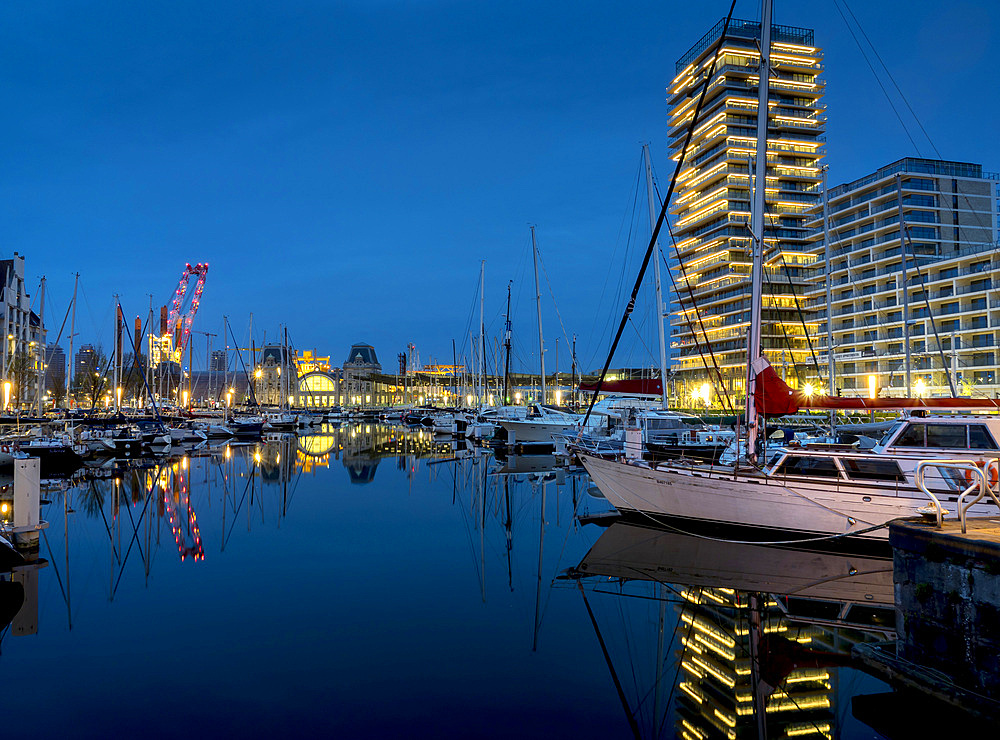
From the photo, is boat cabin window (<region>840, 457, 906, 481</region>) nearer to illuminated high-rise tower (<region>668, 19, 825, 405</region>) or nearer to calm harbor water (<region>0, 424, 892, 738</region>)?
calm harbor water (<region>0, 424, 892, 738</region>)

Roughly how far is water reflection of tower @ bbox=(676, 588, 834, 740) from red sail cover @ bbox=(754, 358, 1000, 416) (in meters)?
8.82

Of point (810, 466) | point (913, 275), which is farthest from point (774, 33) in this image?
point (810, 466)

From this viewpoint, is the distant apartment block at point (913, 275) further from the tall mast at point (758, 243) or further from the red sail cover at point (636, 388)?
the tall mast at point (758, 243)

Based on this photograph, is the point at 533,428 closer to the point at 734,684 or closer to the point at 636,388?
the point at 636,388

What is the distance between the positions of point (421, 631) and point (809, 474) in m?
12.8

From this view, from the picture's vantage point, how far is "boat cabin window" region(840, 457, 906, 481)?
19.1m

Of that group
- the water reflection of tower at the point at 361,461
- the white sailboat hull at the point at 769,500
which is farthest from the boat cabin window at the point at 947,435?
the water reflection of tower at the point at 361,461

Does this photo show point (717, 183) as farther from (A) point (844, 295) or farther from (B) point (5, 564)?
(B) point (5, 564)

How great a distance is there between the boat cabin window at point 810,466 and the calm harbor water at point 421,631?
2438 millimetres

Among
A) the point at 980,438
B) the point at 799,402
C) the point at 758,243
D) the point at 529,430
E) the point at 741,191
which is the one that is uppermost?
the point at 741,191

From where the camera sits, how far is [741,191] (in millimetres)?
120188

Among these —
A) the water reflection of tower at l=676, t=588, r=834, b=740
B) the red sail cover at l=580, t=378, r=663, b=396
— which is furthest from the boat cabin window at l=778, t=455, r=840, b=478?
the red sail cover at l=580, t=378, r=663, b=396

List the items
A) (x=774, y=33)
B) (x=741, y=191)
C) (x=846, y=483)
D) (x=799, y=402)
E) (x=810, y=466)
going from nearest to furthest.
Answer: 1. (x=846, y=483)
2. (x=810, y=466)
3. (x=799, y=402)
4. (x=741, y=191)
5. (x=774, y=33)

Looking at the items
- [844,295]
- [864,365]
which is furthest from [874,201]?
[864,365]
